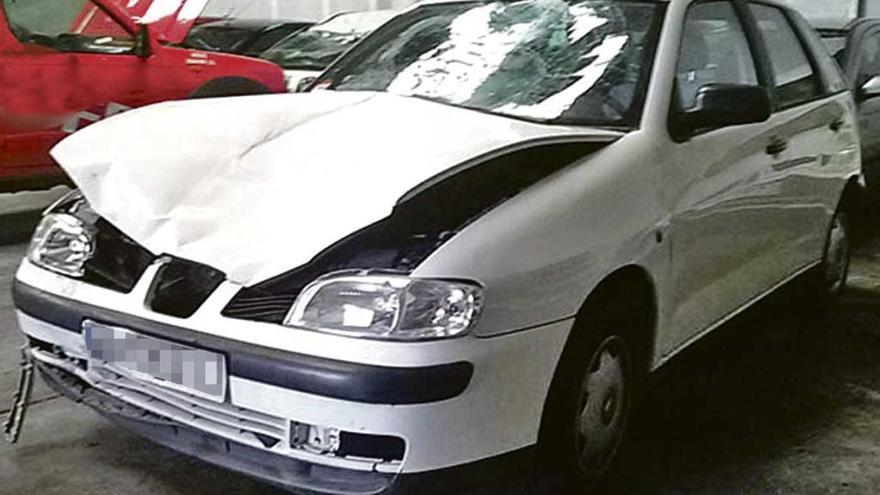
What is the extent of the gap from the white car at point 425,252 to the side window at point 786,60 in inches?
13.1

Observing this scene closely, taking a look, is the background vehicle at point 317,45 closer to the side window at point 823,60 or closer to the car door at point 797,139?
the side window at point 823,60

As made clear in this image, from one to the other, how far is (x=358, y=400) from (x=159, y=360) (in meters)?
0.52

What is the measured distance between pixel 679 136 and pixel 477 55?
697 mm

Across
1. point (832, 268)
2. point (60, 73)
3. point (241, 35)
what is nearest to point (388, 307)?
point (832, 268)

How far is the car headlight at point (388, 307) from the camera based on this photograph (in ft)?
7.30

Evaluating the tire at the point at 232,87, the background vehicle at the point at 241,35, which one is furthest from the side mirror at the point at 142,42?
the background vehicle at the point at 241,35

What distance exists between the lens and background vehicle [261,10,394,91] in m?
7.27

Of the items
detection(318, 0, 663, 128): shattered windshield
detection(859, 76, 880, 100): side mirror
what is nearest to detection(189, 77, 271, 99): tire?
detection(318, 0, 663, 128): shattered windshield

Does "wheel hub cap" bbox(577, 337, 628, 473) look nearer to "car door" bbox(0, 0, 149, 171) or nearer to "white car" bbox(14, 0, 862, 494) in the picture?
"white car" bbox(14, 0, 862, 494)

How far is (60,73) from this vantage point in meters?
5.69

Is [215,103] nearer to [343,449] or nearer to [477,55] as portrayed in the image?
[477,55]

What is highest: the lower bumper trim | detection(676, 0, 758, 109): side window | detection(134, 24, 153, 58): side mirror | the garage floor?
detection(676, 0, 758, 109): side window

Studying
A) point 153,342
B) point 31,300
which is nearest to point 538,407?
point 153,342

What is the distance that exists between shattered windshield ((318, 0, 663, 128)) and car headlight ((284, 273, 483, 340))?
941 millimetres
